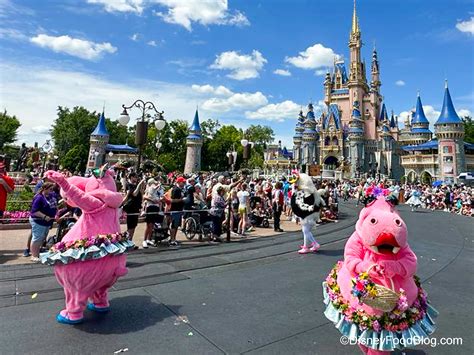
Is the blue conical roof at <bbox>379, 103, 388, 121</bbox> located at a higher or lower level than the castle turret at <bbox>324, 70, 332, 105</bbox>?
lower

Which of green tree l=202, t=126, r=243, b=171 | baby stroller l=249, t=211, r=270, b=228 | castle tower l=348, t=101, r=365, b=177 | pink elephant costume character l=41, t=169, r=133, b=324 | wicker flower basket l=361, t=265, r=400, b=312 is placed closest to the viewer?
wicker flower basket l=361, t=265, r=400, b=312

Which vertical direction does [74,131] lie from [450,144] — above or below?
above

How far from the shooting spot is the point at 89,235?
3635 millimetres

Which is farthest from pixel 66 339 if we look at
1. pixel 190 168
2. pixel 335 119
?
pixel 335 119

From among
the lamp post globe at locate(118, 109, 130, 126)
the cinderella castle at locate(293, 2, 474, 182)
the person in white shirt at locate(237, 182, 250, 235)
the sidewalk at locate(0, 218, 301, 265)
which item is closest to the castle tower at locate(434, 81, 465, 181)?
the cinderella castle at locate(293, 2, 474, 182)

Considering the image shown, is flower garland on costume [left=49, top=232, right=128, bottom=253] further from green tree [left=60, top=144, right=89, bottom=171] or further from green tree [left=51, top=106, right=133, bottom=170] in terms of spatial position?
green tree [left=51, top=106, right=133, bottom=170]

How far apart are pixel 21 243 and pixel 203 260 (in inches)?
193

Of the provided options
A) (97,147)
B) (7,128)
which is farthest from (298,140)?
(7,128)

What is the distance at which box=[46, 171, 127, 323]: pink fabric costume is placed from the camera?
11.5 feet

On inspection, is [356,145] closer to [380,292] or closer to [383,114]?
[383,114]

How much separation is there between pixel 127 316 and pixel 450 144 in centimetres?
5340

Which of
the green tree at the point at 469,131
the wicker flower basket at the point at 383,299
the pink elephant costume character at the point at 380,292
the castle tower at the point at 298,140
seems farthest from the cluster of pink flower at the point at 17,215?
the green tree at the point at 469,131

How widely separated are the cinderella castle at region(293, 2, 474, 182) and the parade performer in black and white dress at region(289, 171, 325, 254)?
46329mm

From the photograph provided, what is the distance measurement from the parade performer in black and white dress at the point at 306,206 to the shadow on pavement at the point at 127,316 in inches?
171
